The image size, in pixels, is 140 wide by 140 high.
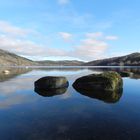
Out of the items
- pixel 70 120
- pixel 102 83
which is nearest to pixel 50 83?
pixel 102 83

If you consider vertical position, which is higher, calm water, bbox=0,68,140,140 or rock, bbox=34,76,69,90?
rock, bbox=34,76,69,90

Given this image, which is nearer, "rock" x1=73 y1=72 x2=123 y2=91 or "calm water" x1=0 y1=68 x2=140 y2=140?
"calm water" x1=0 y1=68 x2=140 y2=140

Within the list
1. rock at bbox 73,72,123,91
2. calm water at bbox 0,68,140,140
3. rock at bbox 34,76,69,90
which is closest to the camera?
calm water at bbox 0,68,140,140

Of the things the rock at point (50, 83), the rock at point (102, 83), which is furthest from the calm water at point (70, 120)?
the rock at point (50, 83)

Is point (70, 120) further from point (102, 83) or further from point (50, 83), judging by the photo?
point (50, 83)

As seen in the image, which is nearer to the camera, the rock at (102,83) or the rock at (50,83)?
the rock at (102,83)

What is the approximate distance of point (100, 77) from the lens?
27.9 m

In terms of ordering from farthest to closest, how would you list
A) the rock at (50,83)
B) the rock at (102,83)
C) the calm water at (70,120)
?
the rock at (50,83)
the rock at (102,83)
the calm water at (70,120)

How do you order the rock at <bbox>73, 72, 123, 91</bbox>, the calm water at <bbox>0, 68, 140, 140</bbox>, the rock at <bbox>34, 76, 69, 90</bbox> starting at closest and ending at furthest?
the calm water at <bbox>0, 68, 140, 140</bbox> → the rock at <bbox>73, 72, 123, 91</bbox> → the rock at <bbox>34, 76, 69, 90</bbox>

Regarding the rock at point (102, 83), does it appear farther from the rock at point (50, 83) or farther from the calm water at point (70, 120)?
the calm water at point (70, 120)

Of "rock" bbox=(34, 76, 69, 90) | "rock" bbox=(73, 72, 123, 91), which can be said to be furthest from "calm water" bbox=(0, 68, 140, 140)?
"rock" bbox=(34, 76, 69, 90)

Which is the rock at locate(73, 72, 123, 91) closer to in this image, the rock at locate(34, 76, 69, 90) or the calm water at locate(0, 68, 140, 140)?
the rock at locate(34, 76, 69, 90)

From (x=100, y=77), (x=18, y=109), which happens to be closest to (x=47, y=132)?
(x=18, y=109)

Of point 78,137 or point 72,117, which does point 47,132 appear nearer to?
point 78,137
